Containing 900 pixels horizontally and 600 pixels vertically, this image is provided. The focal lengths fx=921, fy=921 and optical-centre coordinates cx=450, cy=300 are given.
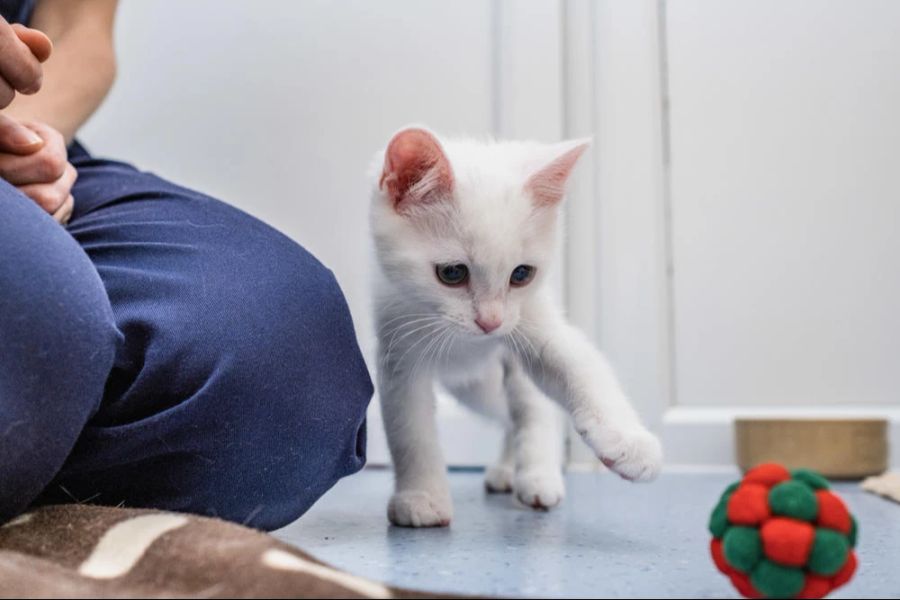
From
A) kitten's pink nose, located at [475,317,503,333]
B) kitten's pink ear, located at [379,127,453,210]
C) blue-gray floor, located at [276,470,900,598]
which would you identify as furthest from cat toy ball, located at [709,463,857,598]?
kitten's pink ear, located at [379,127,453,210]

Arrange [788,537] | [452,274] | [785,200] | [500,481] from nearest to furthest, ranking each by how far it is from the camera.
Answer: [788,537], [452,274], [500,481], [785,200]

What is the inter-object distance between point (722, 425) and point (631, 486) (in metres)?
0.38

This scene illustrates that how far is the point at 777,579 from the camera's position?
604 millimetres

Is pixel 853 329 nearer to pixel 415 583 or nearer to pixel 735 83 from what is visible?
pixel 735 83

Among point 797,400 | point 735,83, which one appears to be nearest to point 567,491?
point 797,400

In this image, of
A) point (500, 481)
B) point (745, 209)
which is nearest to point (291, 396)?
point (500, 481)

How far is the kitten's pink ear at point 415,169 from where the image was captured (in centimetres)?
107

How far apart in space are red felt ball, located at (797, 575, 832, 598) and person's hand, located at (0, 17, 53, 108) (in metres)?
0.82

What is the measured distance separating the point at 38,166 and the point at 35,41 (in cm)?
14

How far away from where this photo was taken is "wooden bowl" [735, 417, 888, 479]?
66.1 inches

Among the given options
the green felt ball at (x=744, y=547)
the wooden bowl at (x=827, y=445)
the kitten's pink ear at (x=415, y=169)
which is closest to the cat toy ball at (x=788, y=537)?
the green felt ball at (x=744, y=547)

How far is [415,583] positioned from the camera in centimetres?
79

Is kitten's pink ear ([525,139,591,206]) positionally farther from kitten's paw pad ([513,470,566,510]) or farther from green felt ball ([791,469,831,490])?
green felt ball ([791,469,831,490])

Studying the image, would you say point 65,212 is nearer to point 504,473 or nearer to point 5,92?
point 5,92
